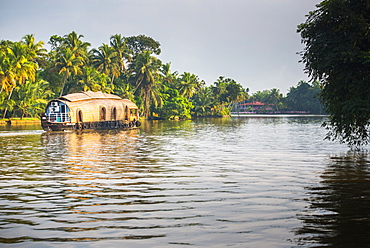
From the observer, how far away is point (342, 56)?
15320mm

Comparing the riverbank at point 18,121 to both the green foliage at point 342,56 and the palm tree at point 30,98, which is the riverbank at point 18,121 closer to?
the palm tree at point 30,98

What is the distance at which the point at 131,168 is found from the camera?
1349 cm

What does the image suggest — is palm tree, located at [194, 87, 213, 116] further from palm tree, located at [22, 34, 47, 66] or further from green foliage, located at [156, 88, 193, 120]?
palm tree, located at [22, 34, 47, 66]

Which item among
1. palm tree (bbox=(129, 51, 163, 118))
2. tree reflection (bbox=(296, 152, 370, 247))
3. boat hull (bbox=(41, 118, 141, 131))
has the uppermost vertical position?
palm tree (bbox=(129, 51, 163, 118))

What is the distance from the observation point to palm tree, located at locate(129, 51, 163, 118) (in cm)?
7819

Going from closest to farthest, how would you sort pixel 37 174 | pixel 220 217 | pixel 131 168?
pixel 220 217 < pixel 37 174 < pixel 131 168

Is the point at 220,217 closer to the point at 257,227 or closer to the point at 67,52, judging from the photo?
the point at 257,227

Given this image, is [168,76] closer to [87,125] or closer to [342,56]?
[87,125]

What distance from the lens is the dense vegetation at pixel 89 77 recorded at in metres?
58.8

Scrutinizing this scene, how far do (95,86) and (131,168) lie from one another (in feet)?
175

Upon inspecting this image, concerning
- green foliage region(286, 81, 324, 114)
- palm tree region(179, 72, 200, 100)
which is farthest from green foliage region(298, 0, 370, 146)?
green foliage region(286, 81, 324, 114)

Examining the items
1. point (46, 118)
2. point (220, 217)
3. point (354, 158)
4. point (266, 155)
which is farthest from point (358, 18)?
point (46, 118)

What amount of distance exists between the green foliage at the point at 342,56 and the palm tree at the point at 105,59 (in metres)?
59.0

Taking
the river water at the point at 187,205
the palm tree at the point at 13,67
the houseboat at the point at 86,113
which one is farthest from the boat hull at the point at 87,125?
the river water at the point at 187,205
